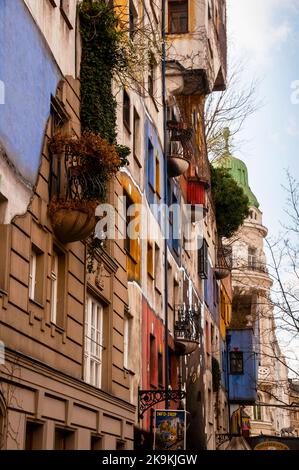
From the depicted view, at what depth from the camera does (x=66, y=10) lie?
16.2 metres

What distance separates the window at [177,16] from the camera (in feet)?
95.0

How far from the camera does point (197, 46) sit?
93.9 ft

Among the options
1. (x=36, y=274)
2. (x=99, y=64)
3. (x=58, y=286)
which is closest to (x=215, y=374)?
(x=99, y=64)

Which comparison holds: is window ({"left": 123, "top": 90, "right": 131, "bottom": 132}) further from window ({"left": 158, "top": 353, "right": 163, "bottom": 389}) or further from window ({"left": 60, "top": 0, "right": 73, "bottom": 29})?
window ({"left": 158, "top": 353, "right": 163, "bottom": 389})

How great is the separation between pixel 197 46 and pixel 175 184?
4.38 meters

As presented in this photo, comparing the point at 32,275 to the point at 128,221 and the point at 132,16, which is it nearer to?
the point at 128,221

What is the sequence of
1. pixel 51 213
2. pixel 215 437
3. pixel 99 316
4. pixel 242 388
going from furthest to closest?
pixel 242 388, pixel 215 437, pixel 99 316, pixel 51 213

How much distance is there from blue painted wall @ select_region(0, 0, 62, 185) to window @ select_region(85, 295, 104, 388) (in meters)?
3.92

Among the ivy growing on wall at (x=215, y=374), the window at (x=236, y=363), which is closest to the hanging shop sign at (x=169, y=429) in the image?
the ivy growing on wall at (x=215, y=374)

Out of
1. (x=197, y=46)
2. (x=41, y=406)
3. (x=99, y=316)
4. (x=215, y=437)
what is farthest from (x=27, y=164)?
(x=215, y=437)

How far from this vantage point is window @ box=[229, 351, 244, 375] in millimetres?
43719

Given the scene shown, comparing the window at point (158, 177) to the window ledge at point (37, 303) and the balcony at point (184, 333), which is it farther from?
the window ledge at point (37, 303)

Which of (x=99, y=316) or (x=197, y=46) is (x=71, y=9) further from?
(x=197, y=46)

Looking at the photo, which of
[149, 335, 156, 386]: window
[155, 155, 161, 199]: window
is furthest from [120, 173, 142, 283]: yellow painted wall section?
[155, 155, 161, 199]: window
